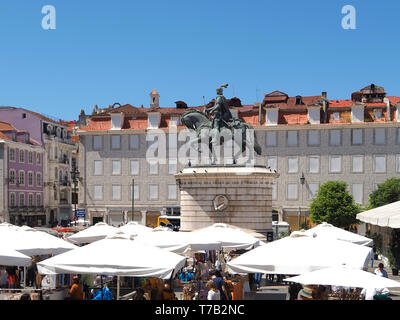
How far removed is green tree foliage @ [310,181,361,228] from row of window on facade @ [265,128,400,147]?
7.44 metres

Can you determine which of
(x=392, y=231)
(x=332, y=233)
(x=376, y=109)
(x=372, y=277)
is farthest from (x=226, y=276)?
(x=376, y=109)

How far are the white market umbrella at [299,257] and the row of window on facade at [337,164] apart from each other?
48124mm

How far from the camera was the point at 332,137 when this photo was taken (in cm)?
6153

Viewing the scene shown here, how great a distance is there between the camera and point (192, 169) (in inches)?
→ 1158

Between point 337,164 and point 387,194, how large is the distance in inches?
369

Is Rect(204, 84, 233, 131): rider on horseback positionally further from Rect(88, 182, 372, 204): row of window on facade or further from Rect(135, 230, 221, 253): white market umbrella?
Rect(88, 182, 372, 204): row of window on facade

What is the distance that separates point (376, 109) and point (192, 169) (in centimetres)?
3618

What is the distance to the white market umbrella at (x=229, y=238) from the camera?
66.5 ft

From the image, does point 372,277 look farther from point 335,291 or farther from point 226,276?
point 226,276

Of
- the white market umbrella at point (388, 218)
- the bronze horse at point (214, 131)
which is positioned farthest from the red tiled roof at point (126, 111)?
the white market umbrella at point (388, 218)

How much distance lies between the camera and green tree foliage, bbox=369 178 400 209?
52803 mm

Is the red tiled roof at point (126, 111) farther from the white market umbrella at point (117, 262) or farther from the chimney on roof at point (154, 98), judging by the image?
the white market umbrella at point (117, 262)

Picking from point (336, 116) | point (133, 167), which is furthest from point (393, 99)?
point (133, 167)
